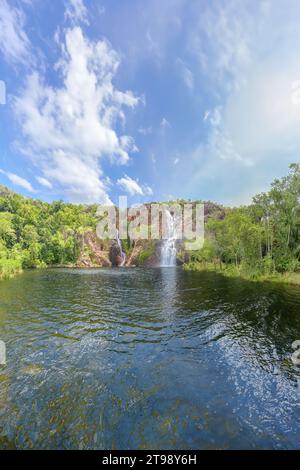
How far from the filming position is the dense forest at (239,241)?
34094 millimetres

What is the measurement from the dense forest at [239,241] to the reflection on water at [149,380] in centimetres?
2191

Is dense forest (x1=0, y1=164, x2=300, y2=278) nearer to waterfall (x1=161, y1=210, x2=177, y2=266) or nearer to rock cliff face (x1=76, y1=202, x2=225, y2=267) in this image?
rock cliff face (x1=76, y1=202, x2=225, y2=267)

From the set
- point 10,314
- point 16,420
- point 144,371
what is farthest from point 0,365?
point 10,314

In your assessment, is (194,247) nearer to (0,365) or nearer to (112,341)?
(112,341)

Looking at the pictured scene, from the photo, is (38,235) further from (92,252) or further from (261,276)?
(261,276)

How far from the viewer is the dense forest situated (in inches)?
1342

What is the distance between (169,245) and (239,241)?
31.9 meters

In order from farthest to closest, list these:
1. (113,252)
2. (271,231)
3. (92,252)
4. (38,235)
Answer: (38,235) → (113,252) → (92,252) → (271,231)

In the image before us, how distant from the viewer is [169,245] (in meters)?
69.2

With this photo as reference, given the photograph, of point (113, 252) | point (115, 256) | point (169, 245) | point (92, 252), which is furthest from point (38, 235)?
point (169, 245)

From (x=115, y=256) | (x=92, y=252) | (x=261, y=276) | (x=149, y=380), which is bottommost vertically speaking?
(x=149, y=380)

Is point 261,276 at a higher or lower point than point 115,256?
lower

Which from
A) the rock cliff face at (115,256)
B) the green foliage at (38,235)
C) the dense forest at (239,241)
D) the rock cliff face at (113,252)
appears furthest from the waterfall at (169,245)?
the green foliage at (38,235)

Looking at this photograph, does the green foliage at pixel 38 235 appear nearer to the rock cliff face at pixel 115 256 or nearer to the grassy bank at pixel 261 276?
the rock cliff face at pixel 115 256
